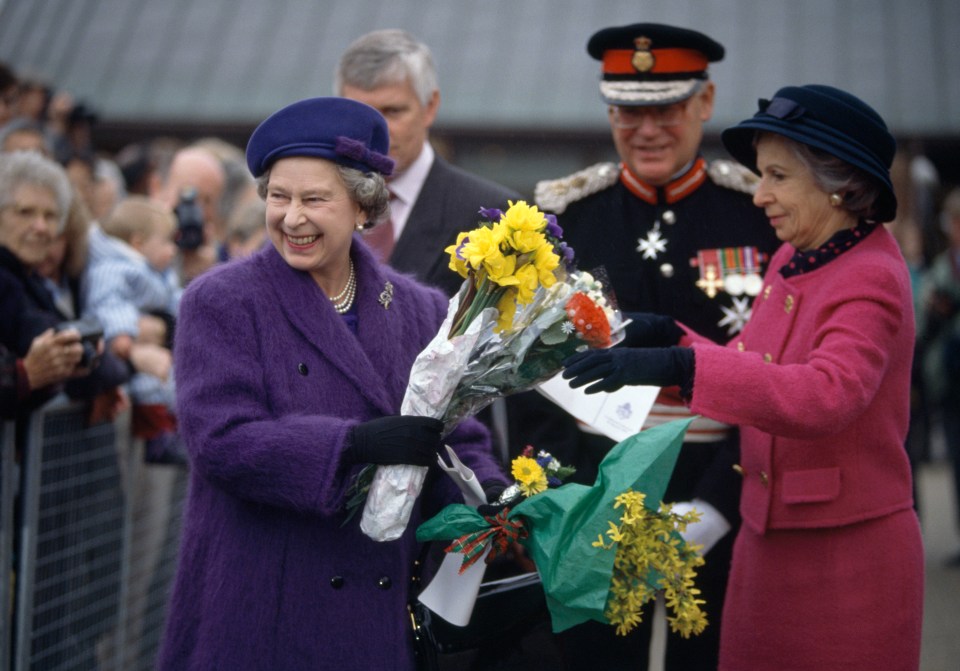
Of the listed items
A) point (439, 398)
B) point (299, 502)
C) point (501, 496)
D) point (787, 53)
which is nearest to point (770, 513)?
point (501, 496)

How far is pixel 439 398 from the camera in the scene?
114 inches

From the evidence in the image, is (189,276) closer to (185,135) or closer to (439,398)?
(439,398)

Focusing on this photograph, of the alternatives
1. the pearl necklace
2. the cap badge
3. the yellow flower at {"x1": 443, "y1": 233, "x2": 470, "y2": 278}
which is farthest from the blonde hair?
the yellow flower at {"x1": 443, "y1": 233, "x2": 470, "y2": 278}

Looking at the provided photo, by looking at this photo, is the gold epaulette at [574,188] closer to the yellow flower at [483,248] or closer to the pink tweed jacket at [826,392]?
the pink tweed jacket at [826,392]

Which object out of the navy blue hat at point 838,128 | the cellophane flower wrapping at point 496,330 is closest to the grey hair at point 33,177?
the cellophane flower wrapping at point 496,330

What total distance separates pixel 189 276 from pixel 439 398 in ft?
11.9

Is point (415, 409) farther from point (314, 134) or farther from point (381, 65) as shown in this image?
point (381, 65)

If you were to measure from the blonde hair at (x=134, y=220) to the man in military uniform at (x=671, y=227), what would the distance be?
252cm

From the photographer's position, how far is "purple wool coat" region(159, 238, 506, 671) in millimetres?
2857

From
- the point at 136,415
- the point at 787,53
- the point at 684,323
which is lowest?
the point at 136,415

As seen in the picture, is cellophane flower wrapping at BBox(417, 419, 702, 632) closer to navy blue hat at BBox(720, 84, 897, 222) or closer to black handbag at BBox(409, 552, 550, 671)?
black handbag at BBox(409, 552, 550, 671)

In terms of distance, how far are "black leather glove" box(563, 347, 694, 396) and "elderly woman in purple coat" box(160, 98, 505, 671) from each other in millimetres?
371

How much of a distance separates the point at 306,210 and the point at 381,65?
1461 mm

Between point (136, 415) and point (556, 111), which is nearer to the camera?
point (136, 415)
